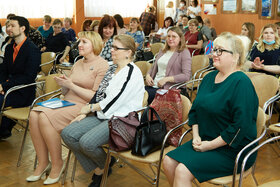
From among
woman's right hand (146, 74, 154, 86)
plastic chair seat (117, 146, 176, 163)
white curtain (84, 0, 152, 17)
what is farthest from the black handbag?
white curtain (84, 0, 152, 17)

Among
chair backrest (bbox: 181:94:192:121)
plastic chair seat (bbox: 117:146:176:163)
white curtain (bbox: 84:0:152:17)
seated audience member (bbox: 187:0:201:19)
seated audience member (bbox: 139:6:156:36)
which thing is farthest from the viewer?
white curtain (bbox: 84:0:152:17)

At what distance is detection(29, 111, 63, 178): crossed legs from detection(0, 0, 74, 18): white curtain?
9.61m

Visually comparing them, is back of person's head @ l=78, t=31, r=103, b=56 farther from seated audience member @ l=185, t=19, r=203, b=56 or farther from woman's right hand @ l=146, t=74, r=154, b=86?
seated audience member @ l=185, t=19, r=203, b=56

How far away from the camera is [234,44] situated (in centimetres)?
256

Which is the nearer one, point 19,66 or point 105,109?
point 105,109

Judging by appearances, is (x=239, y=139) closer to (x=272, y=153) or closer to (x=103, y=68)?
(x=103, y=68)

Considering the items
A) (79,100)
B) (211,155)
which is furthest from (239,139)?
(79,100)

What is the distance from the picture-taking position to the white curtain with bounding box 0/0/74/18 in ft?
40.1

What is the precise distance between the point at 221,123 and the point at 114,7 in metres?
12.9

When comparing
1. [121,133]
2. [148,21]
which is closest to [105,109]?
[121,133]

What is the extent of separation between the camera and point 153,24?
10.3 m

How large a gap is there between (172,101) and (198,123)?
37cm

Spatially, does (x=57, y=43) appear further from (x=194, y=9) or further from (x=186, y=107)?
(x=186, y=107)

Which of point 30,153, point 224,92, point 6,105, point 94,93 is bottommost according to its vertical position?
point 30,153
